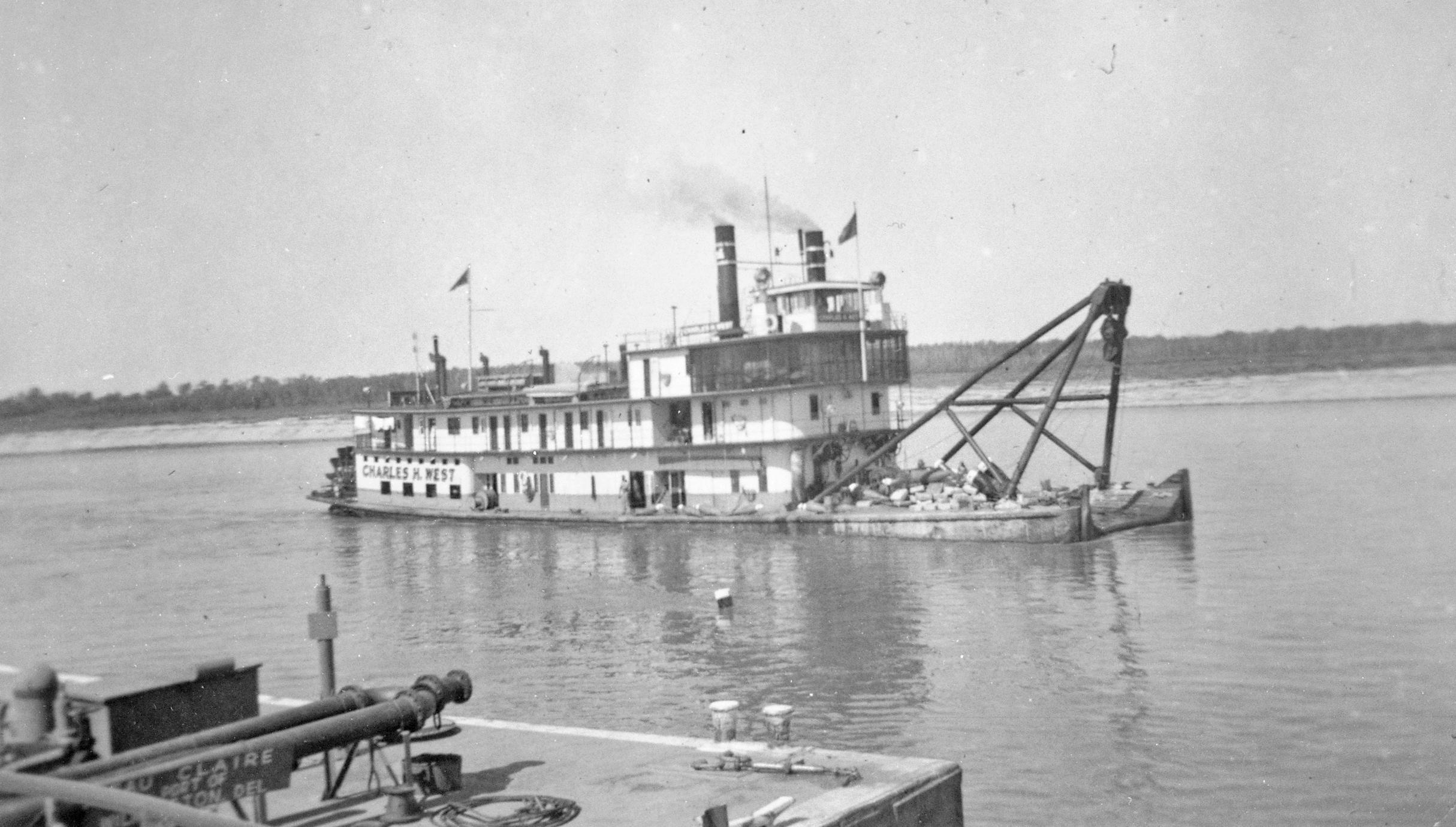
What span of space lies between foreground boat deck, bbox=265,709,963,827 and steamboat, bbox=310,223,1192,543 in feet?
80.4

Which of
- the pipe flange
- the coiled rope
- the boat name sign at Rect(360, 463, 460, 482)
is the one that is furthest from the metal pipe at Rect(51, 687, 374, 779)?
the boat name sign at Rect(360, 463, 460, 482)

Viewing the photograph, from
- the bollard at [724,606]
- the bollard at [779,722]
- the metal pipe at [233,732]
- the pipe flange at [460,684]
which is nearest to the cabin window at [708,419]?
the bollard at [724,606]

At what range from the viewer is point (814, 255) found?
43.1m

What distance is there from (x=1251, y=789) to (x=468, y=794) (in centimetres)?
931

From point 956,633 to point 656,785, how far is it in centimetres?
1453

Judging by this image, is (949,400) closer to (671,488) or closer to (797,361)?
(797,361)

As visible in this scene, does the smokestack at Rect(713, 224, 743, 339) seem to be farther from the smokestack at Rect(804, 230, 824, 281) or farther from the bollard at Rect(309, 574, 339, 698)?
the bollard at Rect(309, 574, 339, 698)

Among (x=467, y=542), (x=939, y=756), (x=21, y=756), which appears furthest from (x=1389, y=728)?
(x=467, y=542)

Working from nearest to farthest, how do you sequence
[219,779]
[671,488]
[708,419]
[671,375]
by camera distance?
[219,779]
[708,419]
[671,375]
[671,488]

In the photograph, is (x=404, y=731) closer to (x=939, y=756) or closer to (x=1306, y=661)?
(x=939, y=756)

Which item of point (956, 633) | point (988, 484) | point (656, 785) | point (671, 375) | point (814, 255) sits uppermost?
point (814, 255)

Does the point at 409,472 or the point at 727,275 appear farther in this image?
the point at 409,472

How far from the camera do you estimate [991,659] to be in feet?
72.9

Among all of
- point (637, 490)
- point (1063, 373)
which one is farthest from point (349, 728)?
point (637, 490)
